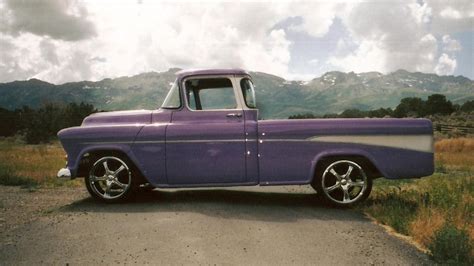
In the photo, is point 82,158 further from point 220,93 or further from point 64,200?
point 220,93

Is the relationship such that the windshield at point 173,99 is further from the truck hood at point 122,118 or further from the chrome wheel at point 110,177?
the chrome wheel at point 110,177

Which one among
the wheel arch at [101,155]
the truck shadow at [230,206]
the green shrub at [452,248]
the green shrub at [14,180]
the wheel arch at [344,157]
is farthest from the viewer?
the green shrub at [14,180]

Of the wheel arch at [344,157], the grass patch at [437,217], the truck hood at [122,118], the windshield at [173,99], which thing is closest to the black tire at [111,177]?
the truck hood at [122,118]

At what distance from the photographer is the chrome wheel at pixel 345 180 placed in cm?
709

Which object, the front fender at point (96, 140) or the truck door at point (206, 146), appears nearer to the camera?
the truck door at point (206, 146)

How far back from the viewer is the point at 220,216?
643 cm

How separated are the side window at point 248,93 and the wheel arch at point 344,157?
1.46 meters

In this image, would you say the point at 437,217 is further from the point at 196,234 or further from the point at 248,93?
the point at 248,93

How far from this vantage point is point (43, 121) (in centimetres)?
6094

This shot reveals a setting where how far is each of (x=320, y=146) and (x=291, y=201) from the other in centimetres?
150

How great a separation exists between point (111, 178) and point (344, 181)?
3988 millimetres

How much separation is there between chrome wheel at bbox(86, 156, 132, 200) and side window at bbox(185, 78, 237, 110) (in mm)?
1638

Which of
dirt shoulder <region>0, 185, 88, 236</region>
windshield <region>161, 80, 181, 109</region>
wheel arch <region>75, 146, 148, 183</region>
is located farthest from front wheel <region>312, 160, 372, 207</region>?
dirt shoulder <region>0, 185, 88, 236</region>

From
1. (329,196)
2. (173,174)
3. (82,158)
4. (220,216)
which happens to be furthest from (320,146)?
(82,158)
